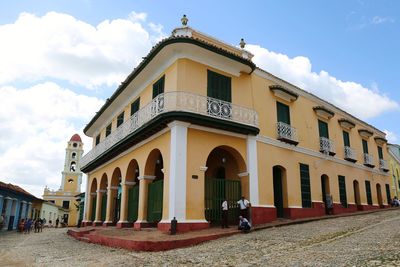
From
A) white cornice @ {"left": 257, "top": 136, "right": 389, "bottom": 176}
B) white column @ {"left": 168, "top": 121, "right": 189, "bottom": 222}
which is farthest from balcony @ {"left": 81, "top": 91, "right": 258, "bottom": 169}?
white cornice @ {"left": 257, "top": 136, "right": 389, "bottom": 176}

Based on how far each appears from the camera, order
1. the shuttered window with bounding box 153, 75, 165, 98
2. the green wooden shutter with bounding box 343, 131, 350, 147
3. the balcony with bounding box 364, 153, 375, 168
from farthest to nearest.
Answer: the balcony with bounding box 364, 153, 375, 168 < the green wooden shutter with bounding box 343, 131, 350, 147 < the shuttered window with bounding box 153, 75, 165, 98

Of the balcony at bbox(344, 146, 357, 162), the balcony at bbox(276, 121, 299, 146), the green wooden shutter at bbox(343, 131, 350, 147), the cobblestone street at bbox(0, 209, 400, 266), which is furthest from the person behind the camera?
the green wooden shutter at bbox(343, 131, 350, 147)

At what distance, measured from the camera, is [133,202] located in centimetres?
1602

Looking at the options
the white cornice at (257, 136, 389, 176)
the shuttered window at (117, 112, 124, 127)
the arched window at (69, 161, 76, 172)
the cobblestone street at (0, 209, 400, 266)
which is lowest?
the cobblestone street at (0, 209, 400, 266)

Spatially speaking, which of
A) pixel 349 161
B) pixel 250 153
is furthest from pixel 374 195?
pixel 250 153

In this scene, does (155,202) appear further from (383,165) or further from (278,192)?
(383,165)

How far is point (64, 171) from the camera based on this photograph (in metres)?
57.5

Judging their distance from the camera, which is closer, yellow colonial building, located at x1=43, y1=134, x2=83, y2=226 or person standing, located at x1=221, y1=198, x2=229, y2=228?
person standing, located at x1=221, y1=198, x2=229, y2=228

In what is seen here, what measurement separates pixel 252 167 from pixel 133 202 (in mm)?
5973

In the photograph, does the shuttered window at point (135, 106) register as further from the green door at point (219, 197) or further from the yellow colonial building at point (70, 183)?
the yellow colonial building at point (70, 183)

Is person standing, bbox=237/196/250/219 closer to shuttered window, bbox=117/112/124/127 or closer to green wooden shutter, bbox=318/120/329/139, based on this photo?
green wooden shutter, bbox=318/120/329/139

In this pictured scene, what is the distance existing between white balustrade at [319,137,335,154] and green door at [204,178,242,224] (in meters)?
7.08

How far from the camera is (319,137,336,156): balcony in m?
18.7

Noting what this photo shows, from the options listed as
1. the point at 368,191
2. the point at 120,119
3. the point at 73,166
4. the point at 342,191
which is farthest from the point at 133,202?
the point at 73,166
